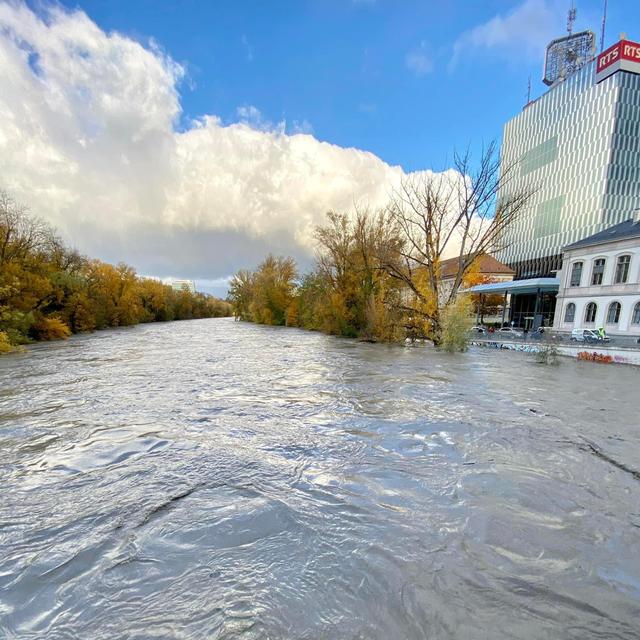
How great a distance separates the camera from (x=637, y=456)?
4586 mm

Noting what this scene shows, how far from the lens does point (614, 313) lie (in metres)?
29.3

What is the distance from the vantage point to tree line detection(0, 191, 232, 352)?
18.1 m

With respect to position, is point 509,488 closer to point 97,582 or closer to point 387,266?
point 97,582

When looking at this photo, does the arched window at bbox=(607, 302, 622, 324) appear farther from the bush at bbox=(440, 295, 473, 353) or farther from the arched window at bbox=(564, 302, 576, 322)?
the bush at bbox=(440, 295, 473, 353)

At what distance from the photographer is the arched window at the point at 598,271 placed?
30594 millimetres

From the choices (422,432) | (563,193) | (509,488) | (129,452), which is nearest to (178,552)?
(129,452)

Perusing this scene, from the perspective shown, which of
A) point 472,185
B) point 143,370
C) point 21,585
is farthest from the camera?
point 472,185

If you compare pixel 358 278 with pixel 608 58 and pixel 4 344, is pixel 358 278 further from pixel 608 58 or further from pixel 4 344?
pixel 608 58

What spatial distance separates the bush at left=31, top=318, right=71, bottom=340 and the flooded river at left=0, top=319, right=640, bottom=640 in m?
17.8

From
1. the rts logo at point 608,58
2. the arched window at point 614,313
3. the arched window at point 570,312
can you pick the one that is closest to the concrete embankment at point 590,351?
the arched window at point 614,313

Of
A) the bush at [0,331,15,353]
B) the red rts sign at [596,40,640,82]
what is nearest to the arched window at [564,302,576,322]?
the bush at [0,331,15,353]

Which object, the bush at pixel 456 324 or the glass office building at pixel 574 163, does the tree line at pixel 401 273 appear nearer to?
the bush at pixel 456 324

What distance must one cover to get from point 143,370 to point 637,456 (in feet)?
38.4

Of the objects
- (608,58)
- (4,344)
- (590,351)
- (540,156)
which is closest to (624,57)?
(608,58)
